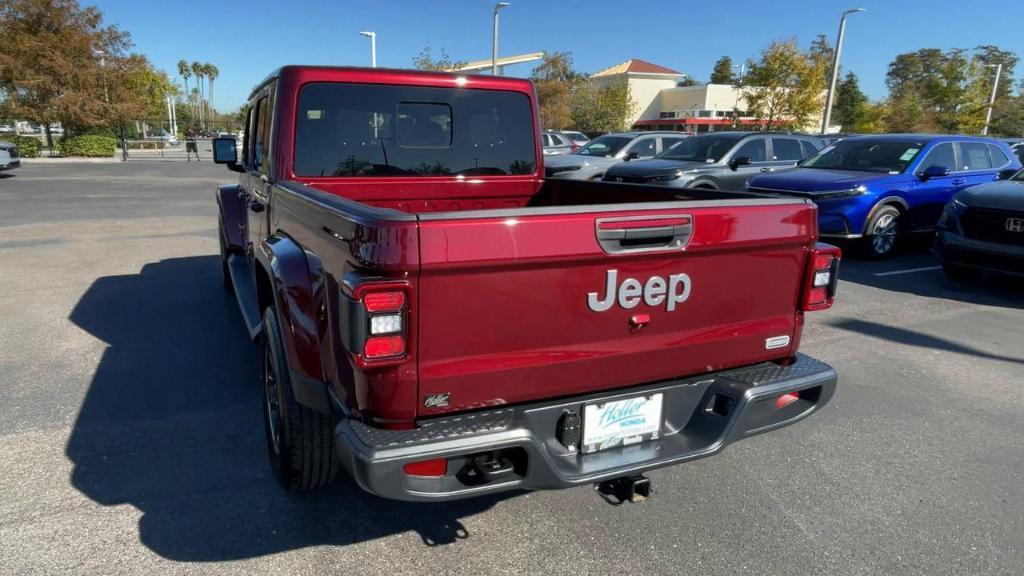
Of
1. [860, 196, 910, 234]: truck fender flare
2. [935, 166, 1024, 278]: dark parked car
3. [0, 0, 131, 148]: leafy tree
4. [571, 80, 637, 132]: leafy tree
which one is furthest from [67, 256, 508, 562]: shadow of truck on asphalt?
[571, 80, 637, 132]: leafy tree

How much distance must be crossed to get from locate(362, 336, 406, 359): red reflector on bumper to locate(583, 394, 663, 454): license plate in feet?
2.55

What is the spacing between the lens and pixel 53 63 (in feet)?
94.5

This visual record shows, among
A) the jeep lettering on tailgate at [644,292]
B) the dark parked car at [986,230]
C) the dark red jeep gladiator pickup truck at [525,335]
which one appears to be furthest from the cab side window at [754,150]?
the jeep lettering on tailgate at [644,292]

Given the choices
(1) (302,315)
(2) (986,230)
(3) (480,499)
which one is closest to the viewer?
(1) (302,315)

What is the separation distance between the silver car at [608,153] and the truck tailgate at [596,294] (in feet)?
37.4

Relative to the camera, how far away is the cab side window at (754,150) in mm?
11992

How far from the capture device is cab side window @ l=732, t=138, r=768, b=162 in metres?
12.0

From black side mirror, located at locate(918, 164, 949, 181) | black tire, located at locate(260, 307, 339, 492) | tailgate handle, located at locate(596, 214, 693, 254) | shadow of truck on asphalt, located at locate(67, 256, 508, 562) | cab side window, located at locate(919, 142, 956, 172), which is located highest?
cab side window, located at locate(919, 142, 956, 172)

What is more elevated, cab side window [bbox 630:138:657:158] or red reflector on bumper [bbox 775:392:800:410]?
cab side window [bbox 630:138:657:158]

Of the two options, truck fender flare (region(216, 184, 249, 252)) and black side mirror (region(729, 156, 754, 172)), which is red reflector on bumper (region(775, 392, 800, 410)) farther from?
black side mirror (region(729, 156, 754, 172))

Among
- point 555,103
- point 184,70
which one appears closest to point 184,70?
point 184,70

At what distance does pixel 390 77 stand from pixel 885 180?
7739 mm

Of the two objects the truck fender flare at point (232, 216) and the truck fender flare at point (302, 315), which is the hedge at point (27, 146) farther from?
the truck fender flare at point (302, 315)

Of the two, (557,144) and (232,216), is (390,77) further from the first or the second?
(557,144)
